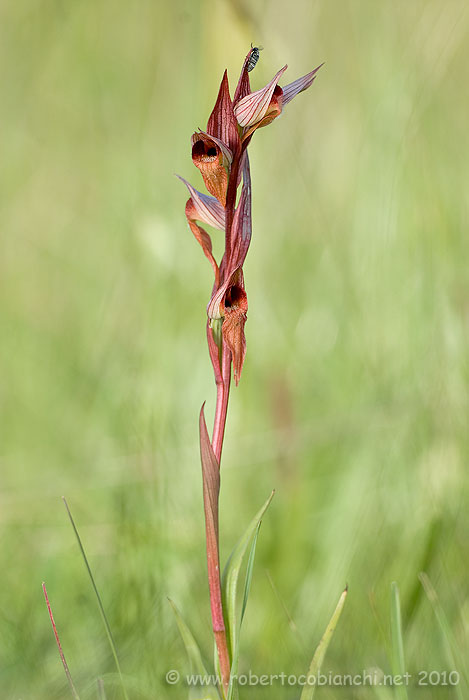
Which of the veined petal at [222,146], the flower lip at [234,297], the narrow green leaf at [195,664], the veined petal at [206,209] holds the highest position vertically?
the veined petal at [222,146]

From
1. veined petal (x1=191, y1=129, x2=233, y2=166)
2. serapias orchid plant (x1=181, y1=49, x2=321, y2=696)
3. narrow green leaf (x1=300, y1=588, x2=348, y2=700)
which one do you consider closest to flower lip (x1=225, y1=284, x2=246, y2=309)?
serapias orchid plant (x1=181, y1=49, x2=321, y2=696)

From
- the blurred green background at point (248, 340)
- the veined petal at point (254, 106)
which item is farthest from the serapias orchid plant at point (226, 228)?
the blurred green background at point (248, 340)

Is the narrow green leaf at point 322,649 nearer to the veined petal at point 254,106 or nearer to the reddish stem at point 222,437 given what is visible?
the reddish stem at point 222,437

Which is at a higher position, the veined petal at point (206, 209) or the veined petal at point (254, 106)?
the veined petal at point (254, 106)

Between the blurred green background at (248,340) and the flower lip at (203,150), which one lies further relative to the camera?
the blurred green background at (248,340)

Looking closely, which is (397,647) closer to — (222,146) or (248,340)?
(222,146)
